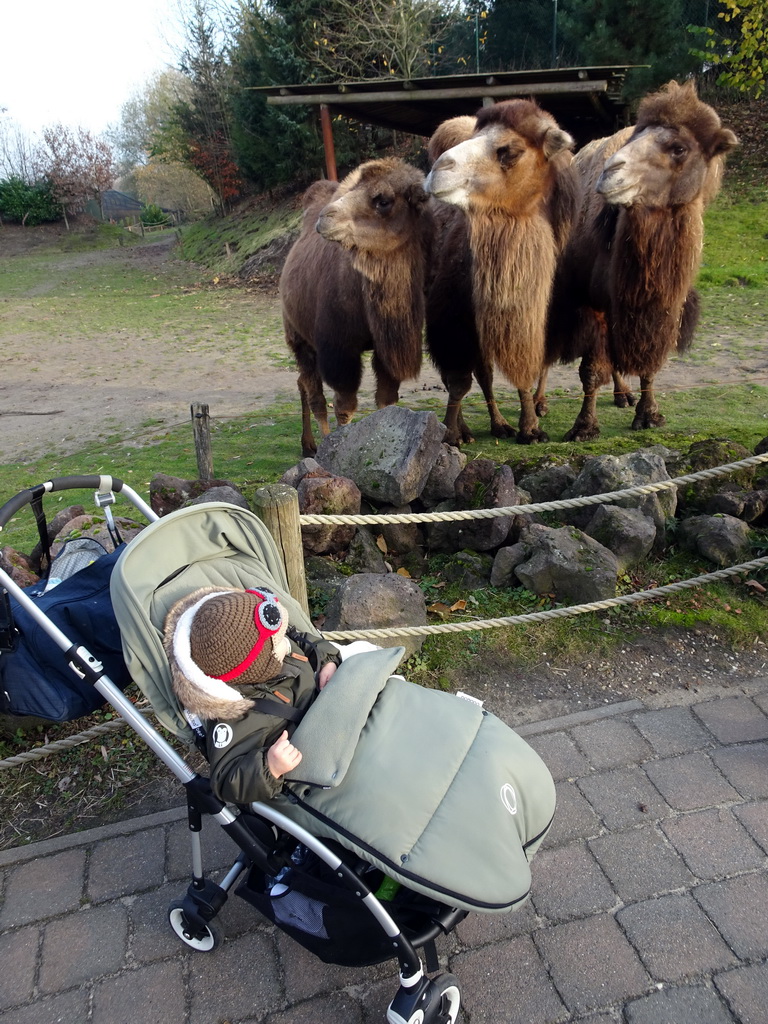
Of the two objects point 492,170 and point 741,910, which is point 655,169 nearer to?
point 492,170

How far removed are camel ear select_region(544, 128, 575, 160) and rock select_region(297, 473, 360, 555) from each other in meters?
2.75

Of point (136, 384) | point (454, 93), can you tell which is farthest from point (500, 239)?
point (136, 384)

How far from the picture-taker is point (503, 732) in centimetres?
212

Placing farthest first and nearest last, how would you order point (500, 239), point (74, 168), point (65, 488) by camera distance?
point (74, 168) < point (500, 239) < point (65, 488)

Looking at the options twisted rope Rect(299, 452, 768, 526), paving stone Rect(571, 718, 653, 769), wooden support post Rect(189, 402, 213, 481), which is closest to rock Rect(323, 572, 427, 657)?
twisted rope Rect(299, 452, 768, 526)

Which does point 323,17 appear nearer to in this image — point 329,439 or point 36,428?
point 36,428

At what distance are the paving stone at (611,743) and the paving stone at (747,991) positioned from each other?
2.80 ft

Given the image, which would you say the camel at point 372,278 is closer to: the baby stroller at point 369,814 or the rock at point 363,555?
the rock at point 363,555

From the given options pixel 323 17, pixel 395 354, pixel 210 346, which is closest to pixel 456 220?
pixel 395 354

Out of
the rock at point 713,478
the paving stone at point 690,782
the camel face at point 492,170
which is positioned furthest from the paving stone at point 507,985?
the camel face at point 492,170

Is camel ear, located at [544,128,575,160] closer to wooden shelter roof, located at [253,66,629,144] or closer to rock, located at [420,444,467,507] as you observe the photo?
rock, located at [420,444,467,507]

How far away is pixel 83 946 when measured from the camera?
232 centimetres

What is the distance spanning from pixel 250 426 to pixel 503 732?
6.54 metres

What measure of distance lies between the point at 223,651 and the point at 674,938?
1.65m
